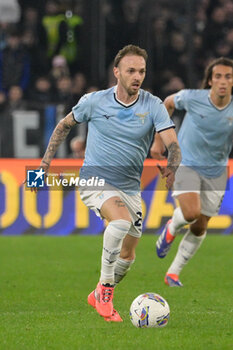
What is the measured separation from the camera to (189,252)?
1015 centimetres

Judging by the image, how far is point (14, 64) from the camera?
50.4ft

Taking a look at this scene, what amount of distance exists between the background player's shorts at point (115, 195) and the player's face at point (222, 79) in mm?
2338

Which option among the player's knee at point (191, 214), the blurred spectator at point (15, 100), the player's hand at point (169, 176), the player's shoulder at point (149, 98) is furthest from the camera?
the blurred spectator at point (15, 100)

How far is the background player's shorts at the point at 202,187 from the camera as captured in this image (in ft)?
32.7

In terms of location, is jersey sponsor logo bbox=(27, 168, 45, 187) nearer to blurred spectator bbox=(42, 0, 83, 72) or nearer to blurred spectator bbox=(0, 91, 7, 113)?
blurred spectator bbox=(0, 91, 7, 113)

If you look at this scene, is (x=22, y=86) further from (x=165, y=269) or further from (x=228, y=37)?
(x=165, y=269)

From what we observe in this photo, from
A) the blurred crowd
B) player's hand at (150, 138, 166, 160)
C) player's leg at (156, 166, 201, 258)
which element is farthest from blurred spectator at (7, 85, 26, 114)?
player's hand at (150, 138, 166, 160)

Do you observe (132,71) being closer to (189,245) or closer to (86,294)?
(86,294)

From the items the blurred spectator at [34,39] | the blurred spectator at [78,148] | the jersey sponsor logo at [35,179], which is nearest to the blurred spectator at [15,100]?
the blurred spectator at [34,39]

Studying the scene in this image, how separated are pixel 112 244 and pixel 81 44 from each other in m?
8.50

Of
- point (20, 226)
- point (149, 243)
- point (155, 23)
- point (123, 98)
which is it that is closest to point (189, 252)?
point (123, 98)

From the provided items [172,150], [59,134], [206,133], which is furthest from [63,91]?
[172,150]

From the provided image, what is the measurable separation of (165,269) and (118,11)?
5.32 meters

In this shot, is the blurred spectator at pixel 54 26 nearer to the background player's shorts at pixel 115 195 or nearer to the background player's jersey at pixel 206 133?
the background player's jersey at pixel 206 133
